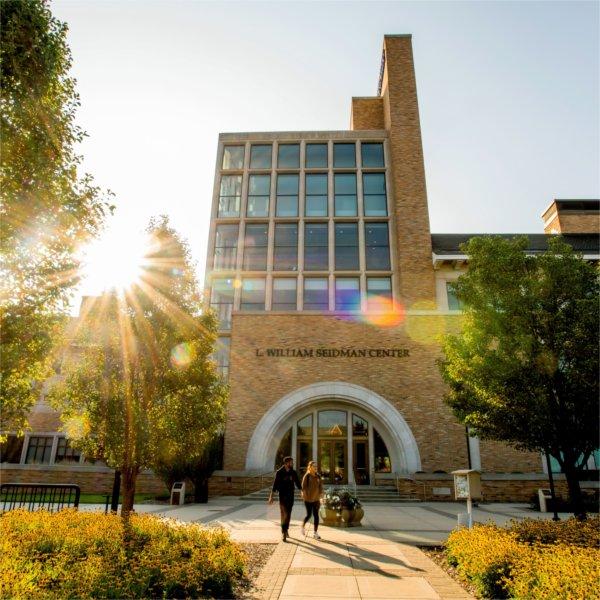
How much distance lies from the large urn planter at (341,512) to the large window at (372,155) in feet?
91.6

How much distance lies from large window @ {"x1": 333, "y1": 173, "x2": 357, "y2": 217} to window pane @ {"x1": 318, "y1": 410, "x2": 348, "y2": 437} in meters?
16.0

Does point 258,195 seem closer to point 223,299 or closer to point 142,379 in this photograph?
point 223,299

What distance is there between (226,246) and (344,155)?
12.0 meters

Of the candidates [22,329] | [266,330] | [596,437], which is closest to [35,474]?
[266,330]

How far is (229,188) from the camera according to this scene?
113 feet

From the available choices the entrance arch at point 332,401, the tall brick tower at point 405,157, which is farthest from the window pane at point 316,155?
the entrance arch at point 332,401

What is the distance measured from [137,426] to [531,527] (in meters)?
7.73

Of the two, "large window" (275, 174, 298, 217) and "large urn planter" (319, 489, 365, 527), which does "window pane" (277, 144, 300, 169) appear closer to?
"large window" (275, 174, 298, 217)

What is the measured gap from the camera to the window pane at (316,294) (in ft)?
101

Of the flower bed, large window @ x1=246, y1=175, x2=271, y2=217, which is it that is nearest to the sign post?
the flower bed

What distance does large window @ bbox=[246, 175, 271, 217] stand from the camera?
110 feet

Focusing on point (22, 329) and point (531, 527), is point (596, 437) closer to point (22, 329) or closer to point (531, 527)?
point (531, 527)

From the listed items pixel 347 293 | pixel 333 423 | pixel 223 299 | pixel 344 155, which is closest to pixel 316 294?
pixel 347 293

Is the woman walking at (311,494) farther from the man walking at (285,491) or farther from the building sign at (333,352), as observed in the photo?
the building sign at (333,352)
